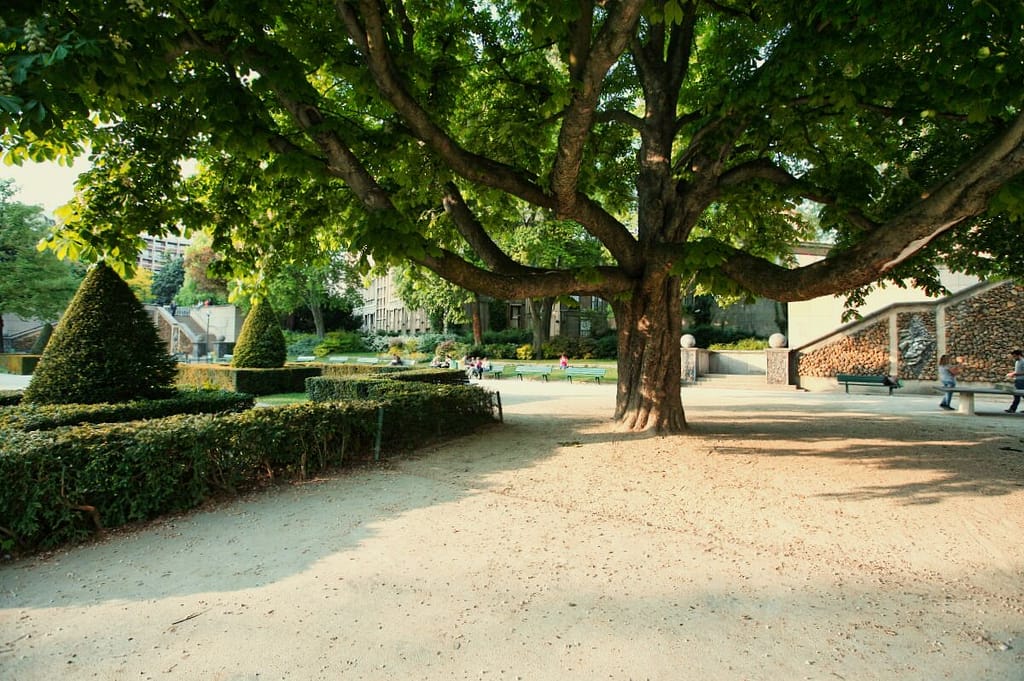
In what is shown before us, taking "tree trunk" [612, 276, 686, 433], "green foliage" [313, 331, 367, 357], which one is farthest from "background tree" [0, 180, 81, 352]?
"tree trunk" [612, 276, 686, 433]

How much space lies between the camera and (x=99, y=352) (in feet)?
29.8

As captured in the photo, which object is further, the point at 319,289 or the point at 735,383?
the point at 319,289

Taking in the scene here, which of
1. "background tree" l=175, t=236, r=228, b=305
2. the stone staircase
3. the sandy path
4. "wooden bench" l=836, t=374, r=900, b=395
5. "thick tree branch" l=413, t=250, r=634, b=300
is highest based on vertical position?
"background tree" l=175, t=236, r=228, b=305

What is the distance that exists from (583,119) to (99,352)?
8.49 metres

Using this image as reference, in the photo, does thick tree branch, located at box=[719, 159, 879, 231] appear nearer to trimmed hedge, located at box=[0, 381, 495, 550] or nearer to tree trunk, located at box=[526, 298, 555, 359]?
trimmed hedge, located at box=[0, 381, 495, 550]

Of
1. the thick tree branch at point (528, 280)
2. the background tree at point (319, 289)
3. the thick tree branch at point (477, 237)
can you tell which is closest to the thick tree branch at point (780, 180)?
the thick tree branch at point (528, 280)

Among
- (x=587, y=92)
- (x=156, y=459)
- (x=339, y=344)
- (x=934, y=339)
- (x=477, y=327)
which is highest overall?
(x=587, y=92)

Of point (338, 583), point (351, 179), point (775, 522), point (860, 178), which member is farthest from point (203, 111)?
point (860, 178)

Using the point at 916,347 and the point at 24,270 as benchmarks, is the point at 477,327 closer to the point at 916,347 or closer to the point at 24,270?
the point at 916,347

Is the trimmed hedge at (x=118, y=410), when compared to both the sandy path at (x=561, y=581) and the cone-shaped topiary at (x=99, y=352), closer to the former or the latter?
the cone-shaped topiary at (x=99, y=352)

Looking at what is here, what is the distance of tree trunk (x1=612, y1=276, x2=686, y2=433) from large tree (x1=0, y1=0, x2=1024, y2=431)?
37 millimetres

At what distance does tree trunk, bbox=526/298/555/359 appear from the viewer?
1407 inches

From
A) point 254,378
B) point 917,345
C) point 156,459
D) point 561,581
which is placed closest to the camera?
point 561,581

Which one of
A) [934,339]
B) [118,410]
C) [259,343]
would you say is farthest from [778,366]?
[118,410]
